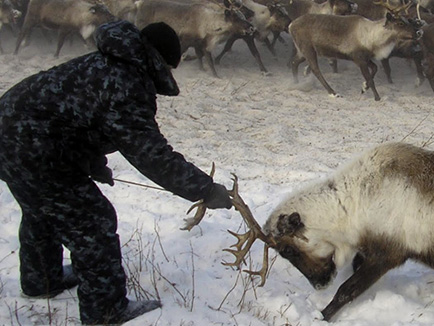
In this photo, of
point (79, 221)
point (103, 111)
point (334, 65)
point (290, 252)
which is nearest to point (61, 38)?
point (334, 65)

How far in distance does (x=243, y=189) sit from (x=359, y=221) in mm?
1882

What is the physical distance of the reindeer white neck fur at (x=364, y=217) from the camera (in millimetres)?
3600

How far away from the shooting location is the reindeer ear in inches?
150

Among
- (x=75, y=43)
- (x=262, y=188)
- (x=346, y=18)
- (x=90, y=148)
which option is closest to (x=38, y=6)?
(x=75, y=43)

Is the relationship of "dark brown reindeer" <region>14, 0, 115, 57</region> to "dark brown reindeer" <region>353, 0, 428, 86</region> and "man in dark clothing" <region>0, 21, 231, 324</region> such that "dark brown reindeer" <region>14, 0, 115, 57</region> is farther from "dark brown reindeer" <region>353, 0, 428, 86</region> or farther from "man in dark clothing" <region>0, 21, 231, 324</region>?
"man in dark clothing" <region>0, 21, 231, 324</region>

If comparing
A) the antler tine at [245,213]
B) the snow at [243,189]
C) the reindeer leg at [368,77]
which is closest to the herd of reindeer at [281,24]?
the reindeer leg at [368,77]

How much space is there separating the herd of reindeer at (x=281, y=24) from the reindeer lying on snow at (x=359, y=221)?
18.1 ft

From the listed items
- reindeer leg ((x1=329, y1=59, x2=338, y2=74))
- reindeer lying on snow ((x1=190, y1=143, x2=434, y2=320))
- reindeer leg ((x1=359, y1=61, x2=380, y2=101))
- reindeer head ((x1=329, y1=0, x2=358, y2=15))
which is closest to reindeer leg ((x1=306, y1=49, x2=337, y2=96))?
reindeer leg ((x1=359, y1=61, x2=380, y2=101))

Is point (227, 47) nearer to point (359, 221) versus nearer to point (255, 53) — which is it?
point (255, 53)

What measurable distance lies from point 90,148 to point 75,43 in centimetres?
917

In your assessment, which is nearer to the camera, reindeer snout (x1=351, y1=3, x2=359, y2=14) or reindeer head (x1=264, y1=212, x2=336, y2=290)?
reindeer head (x1=264, y1=212, x2=336, y2=290)

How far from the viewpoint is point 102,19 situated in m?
10.7

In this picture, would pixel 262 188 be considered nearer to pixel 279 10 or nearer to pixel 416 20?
pixel 416 20

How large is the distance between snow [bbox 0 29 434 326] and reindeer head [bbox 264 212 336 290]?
14 cm
